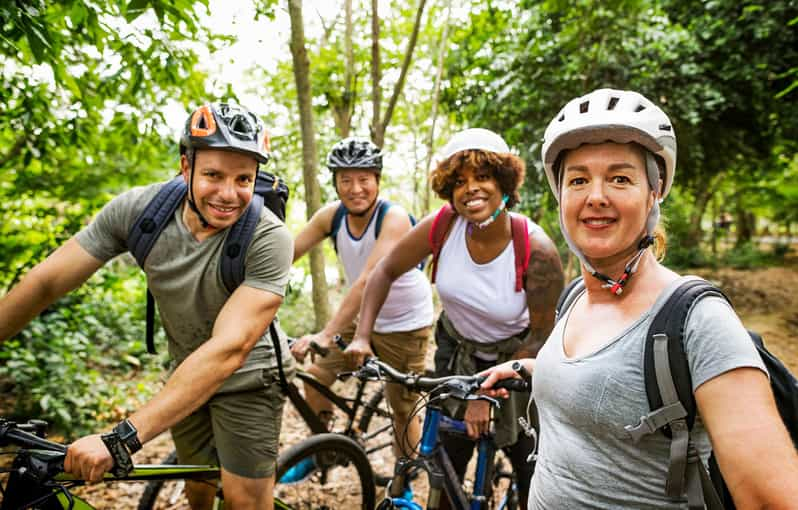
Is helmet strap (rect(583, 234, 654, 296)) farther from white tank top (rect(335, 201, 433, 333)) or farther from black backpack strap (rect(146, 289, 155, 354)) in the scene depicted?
white tank top (rect(335, 201, 433, 333))

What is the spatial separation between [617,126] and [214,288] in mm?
1876

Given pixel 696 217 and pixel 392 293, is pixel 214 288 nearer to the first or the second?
pixel 392 293

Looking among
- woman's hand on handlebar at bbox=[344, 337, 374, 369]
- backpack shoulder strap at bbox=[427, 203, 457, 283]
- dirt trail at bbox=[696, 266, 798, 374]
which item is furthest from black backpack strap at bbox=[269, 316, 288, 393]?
dirt trail at bbox=[696, 266, 798, 374]

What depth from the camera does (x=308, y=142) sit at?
595 centimetres

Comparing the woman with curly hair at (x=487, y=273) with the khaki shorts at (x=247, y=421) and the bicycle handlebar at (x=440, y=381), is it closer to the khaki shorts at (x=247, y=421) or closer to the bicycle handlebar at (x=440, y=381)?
the bicycle handlebar at (x=440, y=381)

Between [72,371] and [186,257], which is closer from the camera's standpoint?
[186,257]

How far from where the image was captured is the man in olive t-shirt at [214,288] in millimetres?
2209

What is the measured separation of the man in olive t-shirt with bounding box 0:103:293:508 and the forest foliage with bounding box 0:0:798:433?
2.73 ft

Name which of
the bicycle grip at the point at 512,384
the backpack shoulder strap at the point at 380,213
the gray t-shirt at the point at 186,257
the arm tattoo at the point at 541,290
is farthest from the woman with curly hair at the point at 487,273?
the gray t-shirt at the point at 186,257

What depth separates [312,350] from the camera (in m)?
3.61

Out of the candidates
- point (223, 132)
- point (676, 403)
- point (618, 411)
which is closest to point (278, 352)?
point (223, 132)

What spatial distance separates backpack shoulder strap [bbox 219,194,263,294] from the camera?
94.1 inches

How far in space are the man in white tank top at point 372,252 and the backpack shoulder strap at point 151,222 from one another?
1741 millimetres

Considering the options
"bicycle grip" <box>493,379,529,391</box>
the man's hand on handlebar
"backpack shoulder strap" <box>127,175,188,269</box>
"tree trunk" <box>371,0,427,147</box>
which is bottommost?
the man's hand on handlebar
